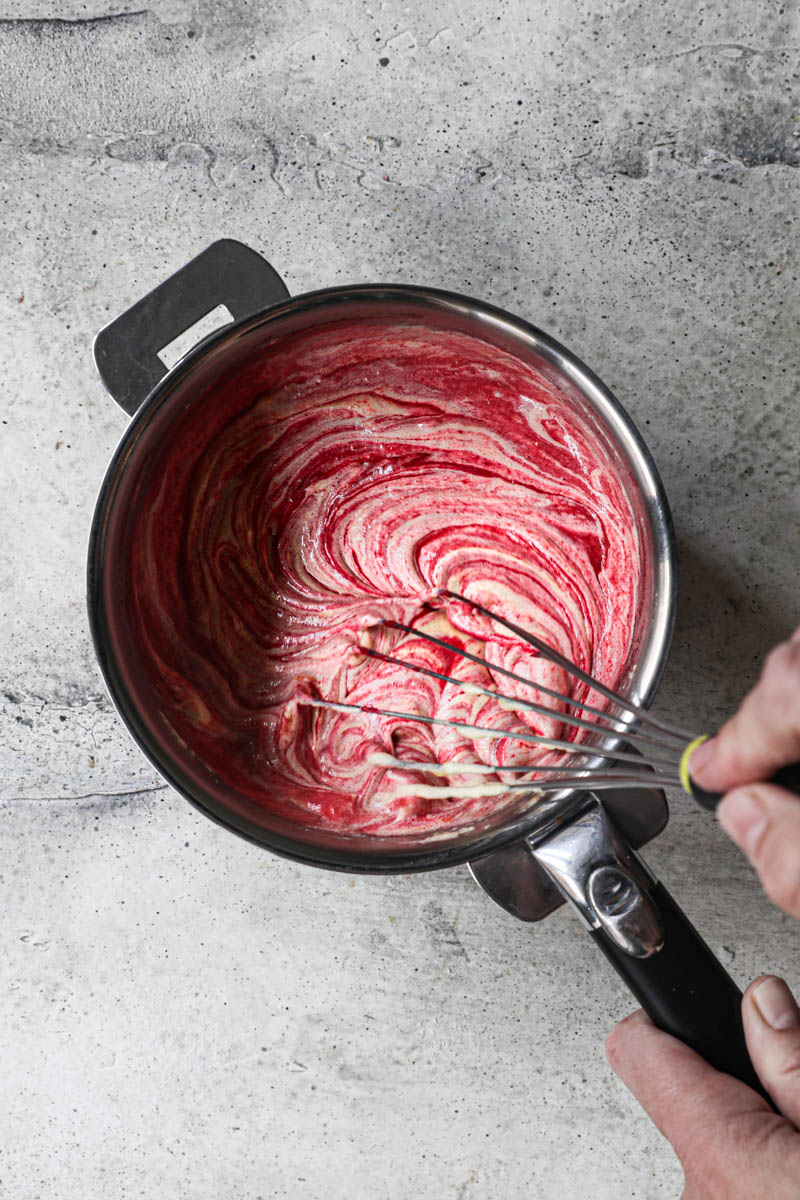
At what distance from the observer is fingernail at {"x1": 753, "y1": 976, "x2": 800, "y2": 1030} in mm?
717

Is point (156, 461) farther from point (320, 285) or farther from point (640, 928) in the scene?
point (640, 928)

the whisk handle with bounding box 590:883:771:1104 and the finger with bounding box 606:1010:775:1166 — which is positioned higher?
the whisk handle with bounding box 590:883:771:1104

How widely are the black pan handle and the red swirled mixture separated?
5 cm

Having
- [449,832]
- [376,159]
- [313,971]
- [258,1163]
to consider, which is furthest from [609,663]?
[258,1163]

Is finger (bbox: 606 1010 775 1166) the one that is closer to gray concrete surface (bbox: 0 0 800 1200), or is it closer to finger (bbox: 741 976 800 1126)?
finger (bbox: 741 976 800 1126)

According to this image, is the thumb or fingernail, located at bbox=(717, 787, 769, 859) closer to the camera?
fingernail, located at bbox=(717, 787, 769, 859)

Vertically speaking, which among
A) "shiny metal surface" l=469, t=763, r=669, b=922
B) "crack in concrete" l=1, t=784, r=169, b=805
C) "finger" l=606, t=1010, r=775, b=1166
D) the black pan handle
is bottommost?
"crack in concrete" l=1, t=784, r=169, b=805

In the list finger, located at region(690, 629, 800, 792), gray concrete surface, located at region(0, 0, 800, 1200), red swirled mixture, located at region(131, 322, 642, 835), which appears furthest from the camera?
gray concrete surface, located at region(0, 0, 800, 1200)

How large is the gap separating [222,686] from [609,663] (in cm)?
39

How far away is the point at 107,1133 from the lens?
1023mm

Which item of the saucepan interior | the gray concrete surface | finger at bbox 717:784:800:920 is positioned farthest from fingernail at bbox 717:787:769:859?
the gray concrete surface

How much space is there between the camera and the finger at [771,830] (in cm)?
48

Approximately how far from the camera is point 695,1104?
2.35 ft

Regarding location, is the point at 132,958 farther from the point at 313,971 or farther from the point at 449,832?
the point at 449,832
